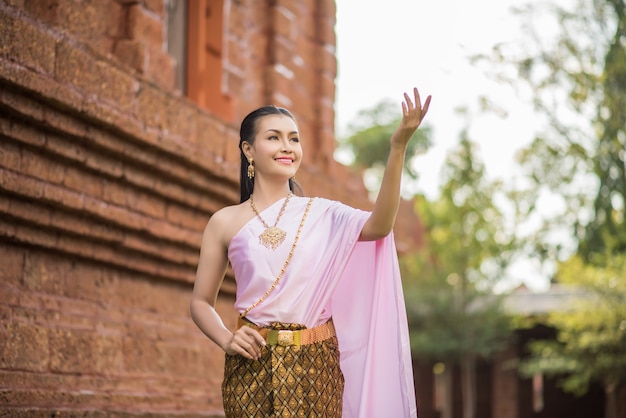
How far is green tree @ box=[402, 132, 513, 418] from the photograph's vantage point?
21750 millimetres

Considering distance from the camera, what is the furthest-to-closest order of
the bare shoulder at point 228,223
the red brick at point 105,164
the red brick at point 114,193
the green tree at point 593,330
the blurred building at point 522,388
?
1. the blurred building at point 522,388
2. the green tree at point 593,330
3. the red brick at point 114,193
4. the red brick at point 105,164
5. the bare shoulder at point 228,223

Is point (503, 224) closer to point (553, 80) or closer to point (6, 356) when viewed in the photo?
point (553, 80)

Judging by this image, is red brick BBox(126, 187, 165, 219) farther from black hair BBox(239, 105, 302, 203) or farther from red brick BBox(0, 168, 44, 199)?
black hair BBox(239, 105, 302, 203)

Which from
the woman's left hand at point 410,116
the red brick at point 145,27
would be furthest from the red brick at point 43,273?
the woman's left hand at point 410,116

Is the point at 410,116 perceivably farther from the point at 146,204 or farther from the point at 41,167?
the point at 146,204

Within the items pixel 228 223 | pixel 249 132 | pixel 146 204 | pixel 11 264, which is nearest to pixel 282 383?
pixel 228 223

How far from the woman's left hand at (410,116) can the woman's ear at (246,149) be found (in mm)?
559

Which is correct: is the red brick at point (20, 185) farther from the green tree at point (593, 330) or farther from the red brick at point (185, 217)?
the green tree at point (593, 330)

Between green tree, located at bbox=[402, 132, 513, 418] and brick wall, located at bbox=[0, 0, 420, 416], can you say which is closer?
brick wall, located at bbox=[0, 0, 420, 416]

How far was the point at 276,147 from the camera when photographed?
328 centimetres

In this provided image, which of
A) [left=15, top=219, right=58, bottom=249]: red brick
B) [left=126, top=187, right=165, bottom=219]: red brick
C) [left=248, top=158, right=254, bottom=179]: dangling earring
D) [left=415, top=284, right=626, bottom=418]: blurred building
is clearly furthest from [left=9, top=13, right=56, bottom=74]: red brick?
[left=415, top=284, right=626, bottom=418]: blurred building

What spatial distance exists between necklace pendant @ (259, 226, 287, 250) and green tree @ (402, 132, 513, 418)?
18453mm

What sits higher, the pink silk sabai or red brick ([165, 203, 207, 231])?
red brick ([165, 203, 207, 231])

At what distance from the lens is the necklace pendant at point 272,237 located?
3146 millimetres
